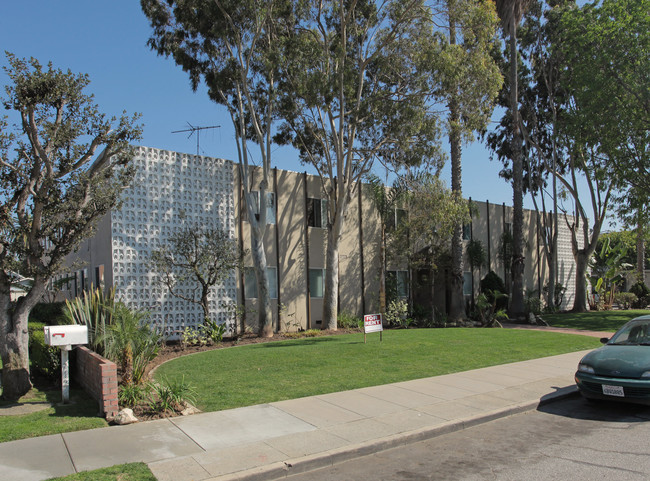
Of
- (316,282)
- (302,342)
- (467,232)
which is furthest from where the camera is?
(467,232)

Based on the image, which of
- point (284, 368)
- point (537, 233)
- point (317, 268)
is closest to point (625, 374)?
point (284, 368)

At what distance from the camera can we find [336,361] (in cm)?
1185

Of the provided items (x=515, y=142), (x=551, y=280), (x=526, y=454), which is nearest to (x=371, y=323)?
(x=526, y=454)

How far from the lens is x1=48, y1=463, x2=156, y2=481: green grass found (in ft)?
16.5

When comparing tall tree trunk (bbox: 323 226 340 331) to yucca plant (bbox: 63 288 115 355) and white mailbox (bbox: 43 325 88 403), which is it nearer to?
yucca plant (bbox: 63 288 115 355)

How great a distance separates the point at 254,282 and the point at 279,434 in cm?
1228

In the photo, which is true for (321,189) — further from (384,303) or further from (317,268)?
(384,303)

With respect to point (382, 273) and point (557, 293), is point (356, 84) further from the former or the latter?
point (557, 293)

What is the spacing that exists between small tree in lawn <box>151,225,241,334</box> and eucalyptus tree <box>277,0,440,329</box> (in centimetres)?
453

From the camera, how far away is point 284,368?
36.2 feet

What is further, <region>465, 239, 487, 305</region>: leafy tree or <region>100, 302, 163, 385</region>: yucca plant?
<region>465, 239, 487, 305</region>: leafy tree

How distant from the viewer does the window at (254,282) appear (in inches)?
727

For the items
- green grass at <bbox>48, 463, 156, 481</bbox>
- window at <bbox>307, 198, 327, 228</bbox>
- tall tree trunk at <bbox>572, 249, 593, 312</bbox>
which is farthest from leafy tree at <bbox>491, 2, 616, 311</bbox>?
green grass at <bbox>48, 463, 156, 481</bbox>

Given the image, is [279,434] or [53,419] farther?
[53,419]
